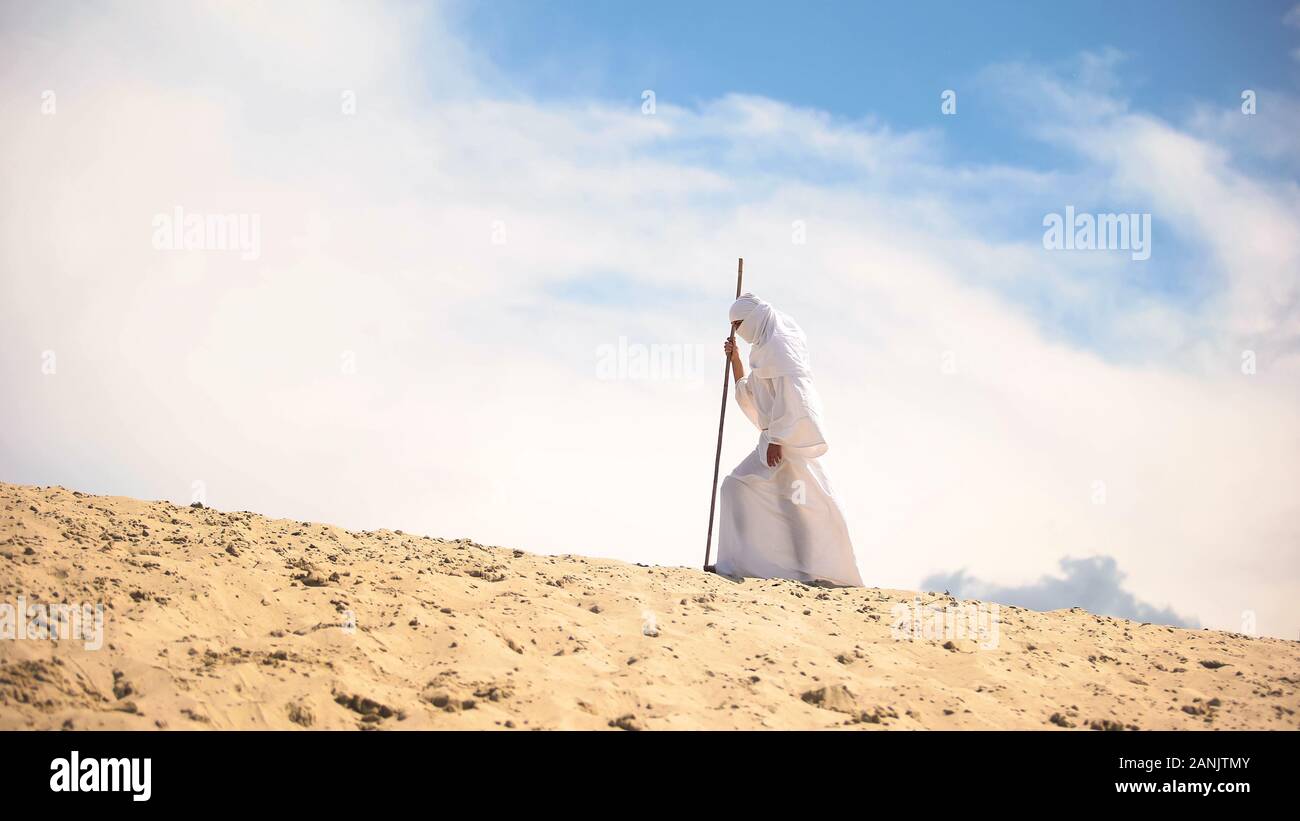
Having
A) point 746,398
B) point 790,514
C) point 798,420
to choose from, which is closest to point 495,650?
point 790,514

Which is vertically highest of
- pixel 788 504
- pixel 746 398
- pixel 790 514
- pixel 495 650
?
pixel 746 398

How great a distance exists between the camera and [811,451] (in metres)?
11.2

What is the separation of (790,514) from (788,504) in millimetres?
104

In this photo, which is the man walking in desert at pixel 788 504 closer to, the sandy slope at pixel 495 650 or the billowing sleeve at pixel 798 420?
the billowing sleeve at pixel 798 420

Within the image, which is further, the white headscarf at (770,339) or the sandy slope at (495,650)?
the white headscarf at (770,339)

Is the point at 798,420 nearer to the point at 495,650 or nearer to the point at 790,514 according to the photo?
the point at 790,514

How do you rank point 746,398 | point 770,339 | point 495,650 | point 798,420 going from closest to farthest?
point 495,650 < point 798,420 < point 770,339 < point 746,398

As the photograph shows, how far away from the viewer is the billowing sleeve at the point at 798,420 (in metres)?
11.2

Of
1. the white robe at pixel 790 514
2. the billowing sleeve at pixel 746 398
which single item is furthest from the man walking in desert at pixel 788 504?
the billowing sleeve at pixel 746 398

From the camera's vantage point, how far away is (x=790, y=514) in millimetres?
11219

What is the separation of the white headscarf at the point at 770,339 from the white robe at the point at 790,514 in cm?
16

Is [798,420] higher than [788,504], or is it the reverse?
[798,420]

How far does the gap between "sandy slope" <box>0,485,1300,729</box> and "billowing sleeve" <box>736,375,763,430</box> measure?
2.35 m
